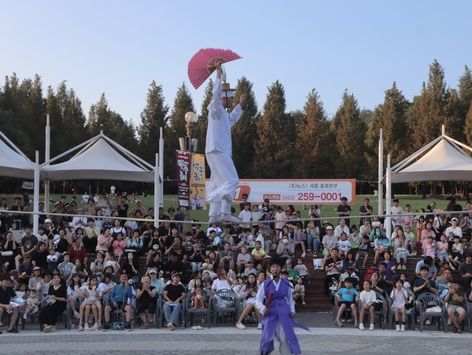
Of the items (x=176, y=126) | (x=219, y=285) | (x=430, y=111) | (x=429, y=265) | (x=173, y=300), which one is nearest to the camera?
(x=173, y=300)

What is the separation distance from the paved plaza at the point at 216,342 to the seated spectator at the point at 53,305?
18 centimetres

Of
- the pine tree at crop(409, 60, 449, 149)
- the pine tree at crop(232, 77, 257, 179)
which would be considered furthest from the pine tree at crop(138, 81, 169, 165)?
the pine tree at crop(409, 60, 449, 149)

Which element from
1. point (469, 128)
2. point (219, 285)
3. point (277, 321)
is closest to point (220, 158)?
point (277, 321)

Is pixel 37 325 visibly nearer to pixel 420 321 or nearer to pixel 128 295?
pixel 128 295

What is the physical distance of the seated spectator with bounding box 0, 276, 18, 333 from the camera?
1165 cm

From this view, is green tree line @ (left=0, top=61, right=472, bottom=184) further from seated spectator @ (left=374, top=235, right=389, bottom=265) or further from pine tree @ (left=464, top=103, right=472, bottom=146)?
seated spectator @ (left=374, top=235, right=389, bottom=265)

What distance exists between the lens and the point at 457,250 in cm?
1389

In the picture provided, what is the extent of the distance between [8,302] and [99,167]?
4.15 meters

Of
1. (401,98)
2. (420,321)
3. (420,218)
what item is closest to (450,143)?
(420,218)

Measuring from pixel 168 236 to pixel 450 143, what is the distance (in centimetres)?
698

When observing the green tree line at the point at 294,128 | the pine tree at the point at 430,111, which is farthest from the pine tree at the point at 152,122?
the pine tree at the point at 430,111

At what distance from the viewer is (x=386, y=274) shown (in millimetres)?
12891

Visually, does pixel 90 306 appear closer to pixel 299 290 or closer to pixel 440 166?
pixel 299 290

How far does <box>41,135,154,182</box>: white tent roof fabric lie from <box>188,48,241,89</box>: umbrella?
8.30 meters
